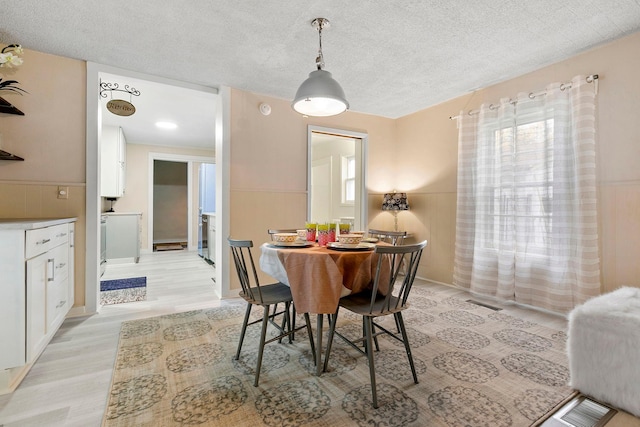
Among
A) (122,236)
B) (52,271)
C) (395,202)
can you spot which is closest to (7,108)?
(52,271)

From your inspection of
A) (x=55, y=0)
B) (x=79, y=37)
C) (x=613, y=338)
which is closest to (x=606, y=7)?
(x=613, y=338)

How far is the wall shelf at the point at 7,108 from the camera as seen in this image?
8.14 feet

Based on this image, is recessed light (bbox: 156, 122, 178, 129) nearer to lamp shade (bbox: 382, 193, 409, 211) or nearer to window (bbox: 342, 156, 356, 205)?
window (bbox: 342, 156, 356, 205)

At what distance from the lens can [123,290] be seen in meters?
3.79

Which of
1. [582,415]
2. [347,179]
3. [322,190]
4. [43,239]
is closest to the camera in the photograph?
[582,415]

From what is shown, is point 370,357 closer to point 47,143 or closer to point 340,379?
point 340,379

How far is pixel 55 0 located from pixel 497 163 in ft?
13.7

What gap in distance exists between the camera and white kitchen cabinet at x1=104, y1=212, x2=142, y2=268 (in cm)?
526

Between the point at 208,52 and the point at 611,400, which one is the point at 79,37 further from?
the point at 611,400

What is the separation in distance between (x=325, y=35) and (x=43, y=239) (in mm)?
2576

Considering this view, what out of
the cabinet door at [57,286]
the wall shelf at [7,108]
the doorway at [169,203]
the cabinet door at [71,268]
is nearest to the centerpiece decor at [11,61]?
the wall shelf at [7,108]

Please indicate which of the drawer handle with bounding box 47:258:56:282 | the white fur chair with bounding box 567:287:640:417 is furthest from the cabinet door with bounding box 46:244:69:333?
the white fur chair with bounding box 567:287:640:417

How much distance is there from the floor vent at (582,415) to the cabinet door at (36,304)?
287 centimetres

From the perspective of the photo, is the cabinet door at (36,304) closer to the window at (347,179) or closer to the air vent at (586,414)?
the air vent at (586,414)
